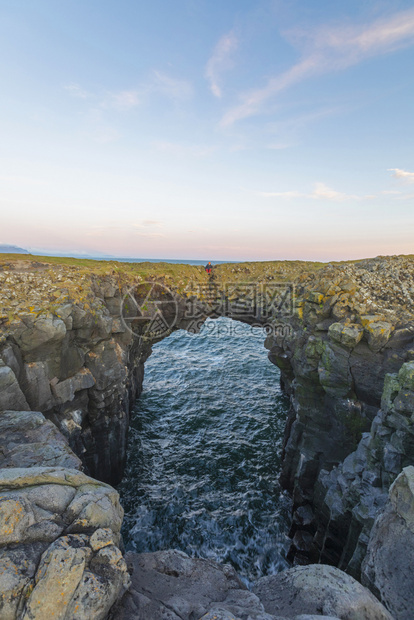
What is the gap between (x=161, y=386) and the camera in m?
40.5

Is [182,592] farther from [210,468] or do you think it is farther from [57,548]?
[210,468]

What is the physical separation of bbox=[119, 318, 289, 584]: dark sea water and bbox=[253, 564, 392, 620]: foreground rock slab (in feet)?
42.9

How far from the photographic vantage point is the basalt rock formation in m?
13.4

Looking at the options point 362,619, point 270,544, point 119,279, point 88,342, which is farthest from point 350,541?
point 119,279

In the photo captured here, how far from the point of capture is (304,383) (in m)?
22.8

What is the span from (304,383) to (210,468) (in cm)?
1175

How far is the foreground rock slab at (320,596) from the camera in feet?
22.8

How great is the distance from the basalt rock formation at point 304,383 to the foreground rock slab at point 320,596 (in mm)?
2017

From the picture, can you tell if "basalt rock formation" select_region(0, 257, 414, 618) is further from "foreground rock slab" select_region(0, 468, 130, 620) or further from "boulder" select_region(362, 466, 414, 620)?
"foreground rock slab" select_region(0, 468, 130, 620)

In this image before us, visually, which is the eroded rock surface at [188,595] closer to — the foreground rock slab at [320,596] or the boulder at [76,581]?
the foreground rock slab at [320,596]

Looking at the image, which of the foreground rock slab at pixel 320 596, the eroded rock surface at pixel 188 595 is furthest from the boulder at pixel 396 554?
the eroded rock surface at pixel 188 595

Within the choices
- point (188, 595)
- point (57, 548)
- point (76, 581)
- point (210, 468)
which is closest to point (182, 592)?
point (188, 595)

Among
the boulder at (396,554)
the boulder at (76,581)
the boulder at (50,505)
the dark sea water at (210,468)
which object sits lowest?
the dark sea water at (210,468)

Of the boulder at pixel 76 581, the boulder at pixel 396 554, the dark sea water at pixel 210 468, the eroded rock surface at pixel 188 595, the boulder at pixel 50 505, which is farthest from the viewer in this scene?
the dark sea water at pixel 210 468
